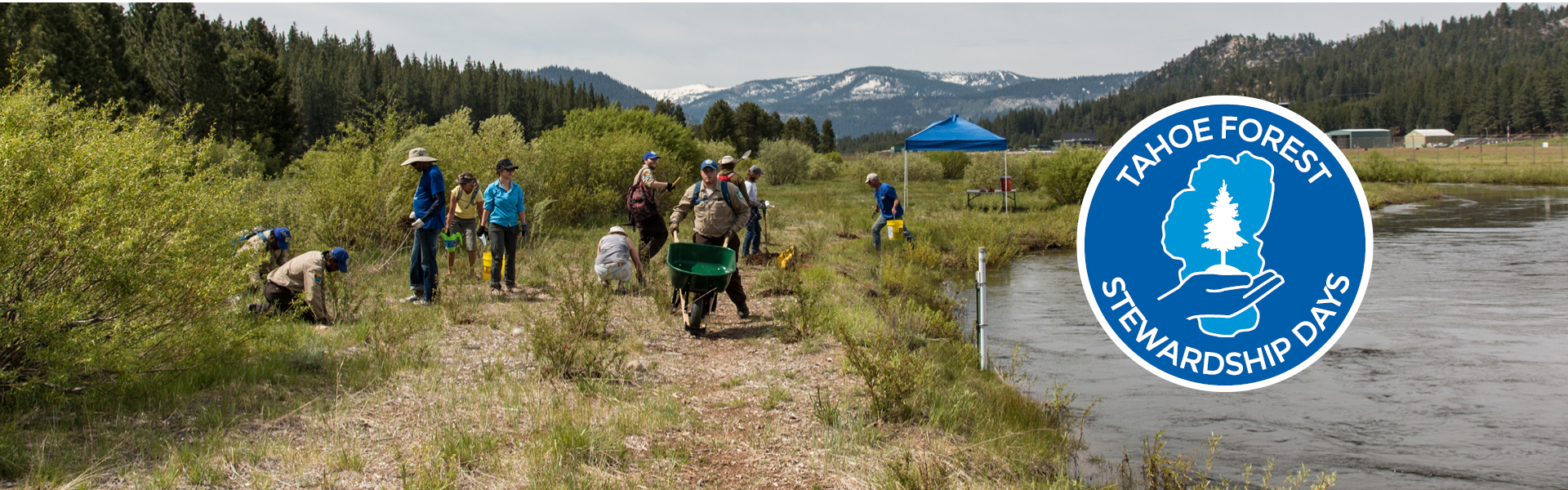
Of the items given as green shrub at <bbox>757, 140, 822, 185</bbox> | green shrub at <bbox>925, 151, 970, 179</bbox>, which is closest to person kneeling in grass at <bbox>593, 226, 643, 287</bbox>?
green shrub at <bbox>757, 140, 822, 185</bbox>

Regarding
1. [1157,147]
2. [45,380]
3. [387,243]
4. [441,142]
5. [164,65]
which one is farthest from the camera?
[164,65]

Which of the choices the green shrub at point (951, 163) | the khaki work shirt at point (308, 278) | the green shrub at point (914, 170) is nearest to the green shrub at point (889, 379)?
the khaki work shirt at point (308, 278)

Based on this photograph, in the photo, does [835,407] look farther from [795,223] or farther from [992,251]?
[795,223]

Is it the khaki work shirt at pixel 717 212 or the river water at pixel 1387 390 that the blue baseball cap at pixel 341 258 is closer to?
the khaki work shirt at pixel 717 212

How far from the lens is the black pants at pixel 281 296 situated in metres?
7.46

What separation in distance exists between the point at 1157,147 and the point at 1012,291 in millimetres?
9651

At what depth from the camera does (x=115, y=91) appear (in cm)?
3650

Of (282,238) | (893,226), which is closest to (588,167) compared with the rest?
(893,226)

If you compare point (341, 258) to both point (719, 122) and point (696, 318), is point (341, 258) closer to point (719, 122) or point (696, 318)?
point (696, 318)

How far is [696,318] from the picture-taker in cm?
759

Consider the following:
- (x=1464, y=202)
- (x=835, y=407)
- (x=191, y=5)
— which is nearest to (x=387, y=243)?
(x=835, y=407)

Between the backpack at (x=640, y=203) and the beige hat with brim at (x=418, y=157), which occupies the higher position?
the beige hat with brim at (x=418, y=157)

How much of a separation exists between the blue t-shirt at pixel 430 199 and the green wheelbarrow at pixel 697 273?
8.13 ft

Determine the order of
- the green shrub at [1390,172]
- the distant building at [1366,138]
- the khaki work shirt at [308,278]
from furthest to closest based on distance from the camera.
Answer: the distant building at [1366,138] < the green shrub at [1390,172] < the khaki work shirt at [308,278]
